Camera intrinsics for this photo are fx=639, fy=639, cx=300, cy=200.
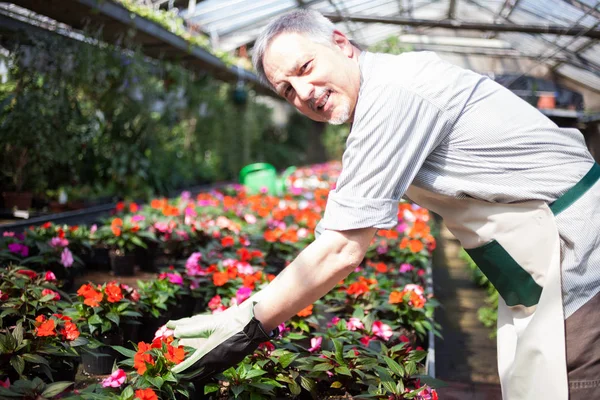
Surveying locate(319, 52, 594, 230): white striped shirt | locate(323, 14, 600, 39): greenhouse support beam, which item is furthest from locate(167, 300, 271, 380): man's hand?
locate(323, 14, 600, 39): greenhouse support beam

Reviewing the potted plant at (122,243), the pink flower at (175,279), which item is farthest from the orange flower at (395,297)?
the potted plant at (122,243)

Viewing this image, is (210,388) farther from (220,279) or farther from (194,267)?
(194,267)

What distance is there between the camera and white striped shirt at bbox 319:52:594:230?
131 centimetres

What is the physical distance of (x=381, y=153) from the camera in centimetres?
130

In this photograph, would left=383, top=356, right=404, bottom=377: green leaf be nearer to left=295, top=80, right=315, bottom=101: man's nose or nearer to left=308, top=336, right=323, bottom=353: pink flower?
left=308, top=336, right=323, bottom=353: pink flower

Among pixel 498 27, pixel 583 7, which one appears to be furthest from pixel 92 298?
pixel 583 7

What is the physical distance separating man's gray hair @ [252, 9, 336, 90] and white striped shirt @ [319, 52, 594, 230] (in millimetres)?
113

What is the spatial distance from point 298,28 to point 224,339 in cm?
72

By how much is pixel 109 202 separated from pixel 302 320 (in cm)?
498

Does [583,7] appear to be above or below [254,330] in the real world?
above

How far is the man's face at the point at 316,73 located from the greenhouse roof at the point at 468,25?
293 inches

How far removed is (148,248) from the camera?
3.86 m

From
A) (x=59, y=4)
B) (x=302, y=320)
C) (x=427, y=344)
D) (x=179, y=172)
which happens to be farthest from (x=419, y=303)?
(x=179, y=172)

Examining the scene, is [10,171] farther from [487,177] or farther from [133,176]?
[487,177]
